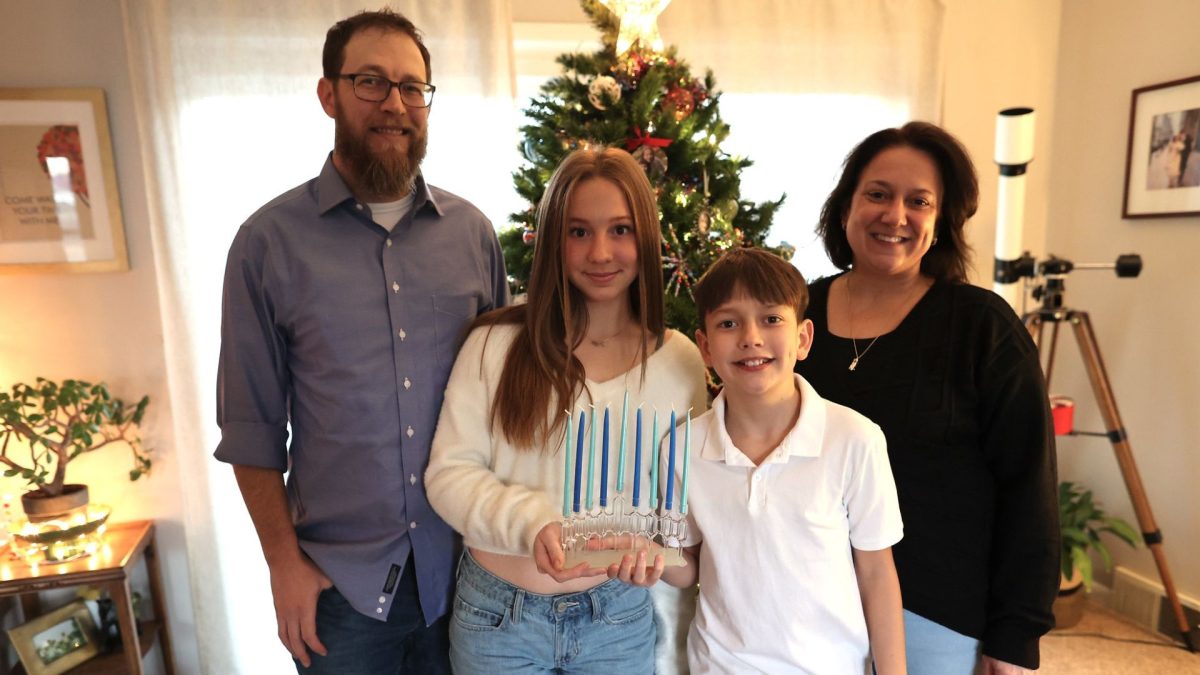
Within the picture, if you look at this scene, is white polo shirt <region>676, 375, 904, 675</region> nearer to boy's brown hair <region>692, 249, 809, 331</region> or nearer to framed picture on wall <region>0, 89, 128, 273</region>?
boy's brown hair <region>692, 249, 809, 331</region>

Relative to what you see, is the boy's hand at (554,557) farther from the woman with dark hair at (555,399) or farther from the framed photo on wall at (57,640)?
the framed photo on wall at (57,640)

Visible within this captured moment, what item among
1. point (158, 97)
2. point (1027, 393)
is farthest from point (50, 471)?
point (1027, 393)

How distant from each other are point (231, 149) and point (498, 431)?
1999 mm

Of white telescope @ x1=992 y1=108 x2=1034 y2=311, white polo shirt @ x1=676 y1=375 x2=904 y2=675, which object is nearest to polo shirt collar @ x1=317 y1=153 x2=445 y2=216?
white polo shirt @ x1=676 y1=375 x2=904 y2=675

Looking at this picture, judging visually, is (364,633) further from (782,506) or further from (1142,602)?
(1142,602)

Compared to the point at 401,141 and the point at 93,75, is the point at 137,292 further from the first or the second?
the point at 401,141

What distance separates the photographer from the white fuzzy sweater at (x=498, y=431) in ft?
4.19

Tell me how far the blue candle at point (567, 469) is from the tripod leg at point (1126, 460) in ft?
8.23

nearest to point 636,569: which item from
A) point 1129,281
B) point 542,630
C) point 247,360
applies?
point 542,630

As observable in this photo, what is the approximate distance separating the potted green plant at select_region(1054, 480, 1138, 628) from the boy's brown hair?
2.47 m

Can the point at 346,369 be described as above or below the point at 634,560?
above

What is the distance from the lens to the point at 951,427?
4.29 feet

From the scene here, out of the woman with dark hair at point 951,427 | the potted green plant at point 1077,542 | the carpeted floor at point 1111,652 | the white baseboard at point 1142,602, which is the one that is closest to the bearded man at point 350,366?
the woman with dark hair at point 951,427

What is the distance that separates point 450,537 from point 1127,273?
280 centimetres
